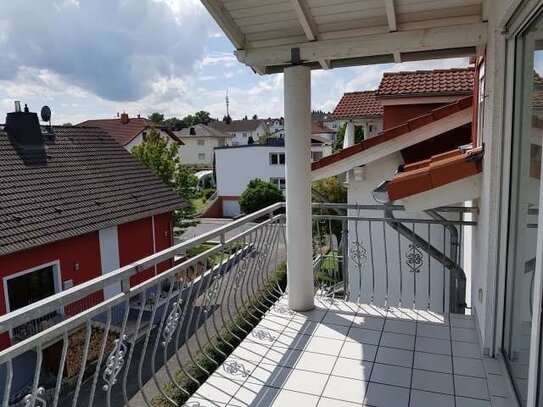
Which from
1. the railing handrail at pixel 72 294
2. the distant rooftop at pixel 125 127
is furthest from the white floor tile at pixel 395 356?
the distant rooftop at pixel 125 127

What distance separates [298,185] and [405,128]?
9.03 feet

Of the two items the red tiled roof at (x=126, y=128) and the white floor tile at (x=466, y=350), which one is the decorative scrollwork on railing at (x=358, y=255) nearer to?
the white floor tile at (x=466, y=350)

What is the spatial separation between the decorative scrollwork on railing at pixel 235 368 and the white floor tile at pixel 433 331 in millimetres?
1428

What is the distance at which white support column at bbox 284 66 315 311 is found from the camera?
353 centimetres

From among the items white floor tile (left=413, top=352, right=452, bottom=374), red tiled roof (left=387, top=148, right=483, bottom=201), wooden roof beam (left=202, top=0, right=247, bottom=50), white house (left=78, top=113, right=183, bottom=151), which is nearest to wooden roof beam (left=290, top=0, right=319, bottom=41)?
wooden roof beam (left=202, top=0, right=247, bottom=50)

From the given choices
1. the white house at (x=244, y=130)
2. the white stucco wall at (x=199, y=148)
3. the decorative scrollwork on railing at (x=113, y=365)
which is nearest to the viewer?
the decorative scrollwork on railing at (x=113, y=365)

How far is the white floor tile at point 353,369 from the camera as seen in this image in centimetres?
287

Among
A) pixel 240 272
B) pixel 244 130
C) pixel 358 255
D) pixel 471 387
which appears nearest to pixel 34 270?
pixel 240 272

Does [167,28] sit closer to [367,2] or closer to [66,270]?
[66,270]

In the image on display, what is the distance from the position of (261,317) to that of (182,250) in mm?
1658

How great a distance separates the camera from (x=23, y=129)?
41.9 feet

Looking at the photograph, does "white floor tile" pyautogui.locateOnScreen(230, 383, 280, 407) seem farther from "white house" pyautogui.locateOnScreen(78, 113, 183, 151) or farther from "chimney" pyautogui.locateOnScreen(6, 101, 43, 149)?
"white house" pyautogui.locateOnScreen(78, 113, 183, 151)

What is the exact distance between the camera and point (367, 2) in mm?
3062

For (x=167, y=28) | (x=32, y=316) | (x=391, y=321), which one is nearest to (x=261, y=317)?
(x=391, y=321)
